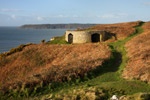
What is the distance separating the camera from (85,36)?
37.5m

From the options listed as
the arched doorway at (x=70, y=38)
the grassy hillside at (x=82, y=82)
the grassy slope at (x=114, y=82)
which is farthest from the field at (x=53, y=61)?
the arched doorway at (x=70, y=38)

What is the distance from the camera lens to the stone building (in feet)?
123

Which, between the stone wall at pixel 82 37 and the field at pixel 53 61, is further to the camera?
the stone wall at pixel 82 37

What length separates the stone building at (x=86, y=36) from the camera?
123 ft

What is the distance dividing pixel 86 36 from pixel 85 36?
23 cm

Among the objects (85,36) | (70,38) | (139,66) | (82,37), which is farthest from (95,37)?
(139,66)

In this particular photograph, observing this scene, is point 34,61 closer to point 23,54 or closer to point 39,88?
point 23,54

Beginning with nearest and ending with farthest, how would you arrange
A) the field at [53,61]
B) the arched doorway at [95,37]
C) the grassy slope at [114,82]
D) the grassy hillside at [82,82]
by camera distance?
the grassy hillside at [82,82] < the grassy slope at [114,82] < the field at [53,61] < the arched doorway at [95,37]

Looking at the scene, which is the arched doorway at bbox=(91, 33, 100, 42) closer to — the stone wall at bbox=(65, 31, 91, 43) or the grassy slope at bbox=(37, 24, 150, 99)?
the stone wall at bbox=(65, 31, 91, 43)

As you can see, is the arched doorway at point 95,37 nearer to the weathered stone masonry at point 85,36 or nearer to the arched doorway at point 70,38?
the weathered stone masonry at point 85,36

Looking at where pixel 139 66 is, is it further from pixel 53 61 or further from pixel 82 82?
pixel 53 61

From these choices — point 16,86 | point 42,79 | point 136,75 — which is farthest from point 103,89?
point 16,86

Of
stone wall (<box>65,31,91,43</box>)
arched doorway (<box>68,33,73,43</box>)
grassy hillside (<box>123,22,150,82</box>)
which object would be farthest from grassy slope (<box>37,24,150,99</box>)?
arched doorway (<box>68,33,73,43</box>)

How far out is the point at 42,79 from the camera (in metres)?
15.6
